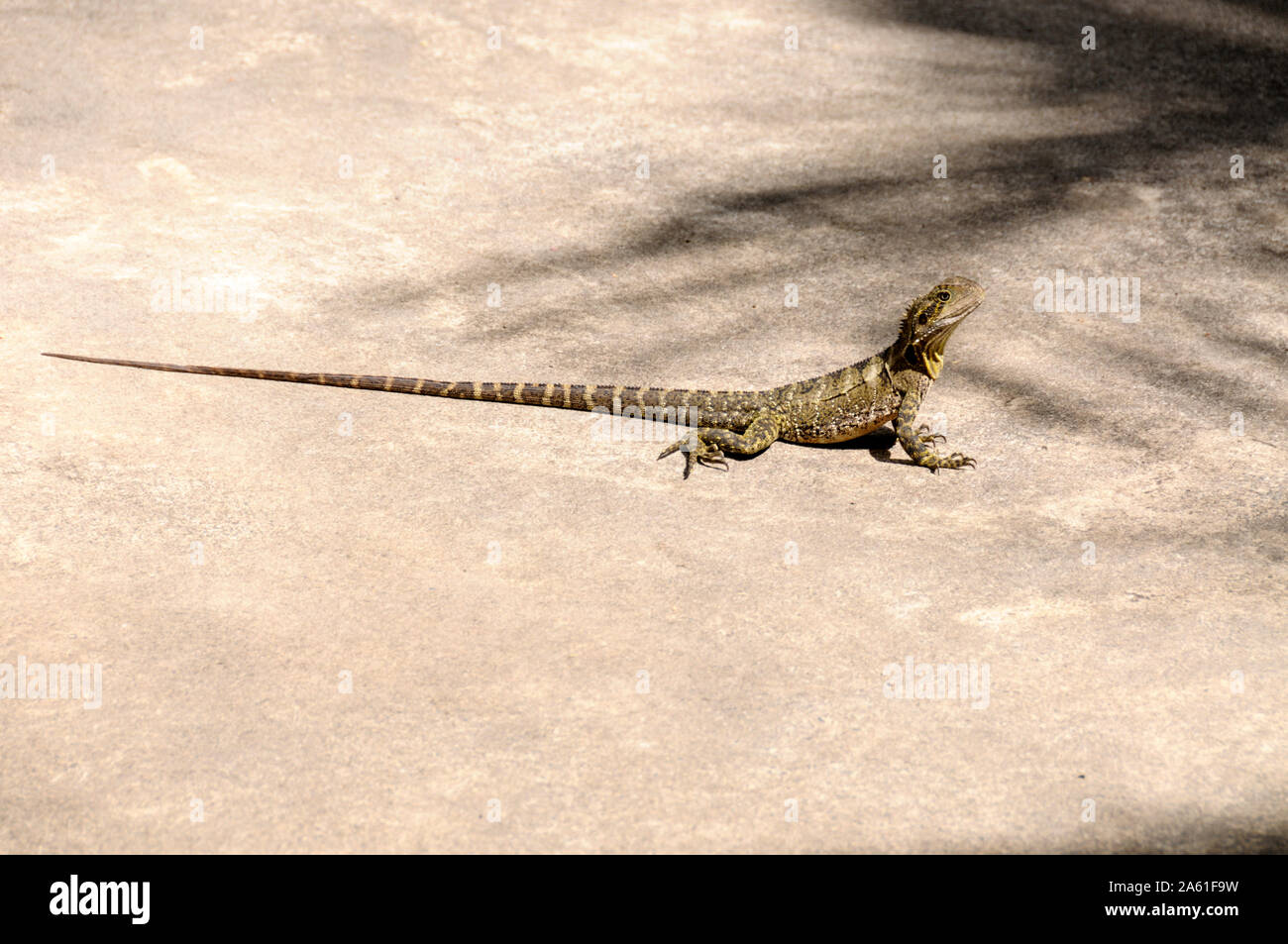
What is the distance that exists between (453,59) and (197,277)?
194 inches

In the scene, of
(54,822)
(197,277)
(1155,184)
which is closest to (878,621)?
(54,822)

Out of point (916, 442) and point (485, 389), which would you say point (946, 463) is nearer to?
point (916, 442)

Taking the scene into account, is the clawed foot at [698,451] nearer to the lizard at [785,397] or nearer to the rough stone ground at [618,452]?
the lizard at [785,397]

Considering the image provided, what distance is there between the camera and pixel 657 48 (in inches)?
527

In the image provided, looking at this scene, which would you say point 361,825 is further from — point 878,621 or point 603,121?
point 603,121

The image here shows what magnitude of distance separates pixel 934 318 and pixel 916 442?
0.79 meters

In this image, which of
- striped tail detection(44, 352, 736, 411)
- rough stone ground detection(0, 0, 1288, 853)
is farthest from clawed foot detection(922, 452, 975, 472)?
striped tail detection(44, 352, 736, 411)

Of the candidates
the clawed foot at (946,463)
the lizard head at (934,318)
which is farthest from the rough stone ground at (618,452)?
the lizard head at (934,318)

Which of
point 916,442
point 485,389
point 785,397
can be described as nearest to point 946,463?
point 916,442

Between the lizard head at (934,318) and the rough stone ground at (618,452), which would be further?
the lizard head at (934,318)

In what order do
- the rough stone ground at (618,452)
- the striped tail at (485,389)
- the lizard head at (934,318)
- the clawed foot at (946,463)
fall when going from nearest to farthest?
the rough stone ground at (618,452) < the clawed foot at (946,463) < the lizard head at (934,318) < the striped tail at (485,389)

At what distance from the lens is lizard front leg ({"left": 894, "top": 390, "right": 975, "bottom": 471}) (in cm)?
719

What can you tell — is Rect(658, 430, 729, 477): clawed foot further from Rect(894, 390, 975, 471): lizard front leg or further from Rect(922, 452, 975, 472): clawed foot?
Rect(922, 452, 975, 472): clawed foot

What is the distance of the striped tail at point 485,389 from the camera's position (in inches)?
300
